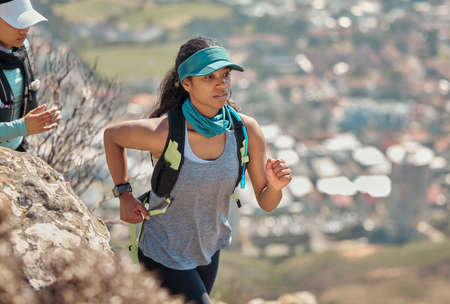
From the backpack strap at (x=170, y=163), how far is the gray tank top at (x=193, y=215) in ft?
0.07

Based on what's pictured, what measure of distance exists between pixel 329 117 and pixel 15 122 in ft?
216

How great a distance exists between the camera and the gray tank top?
6.13 feet

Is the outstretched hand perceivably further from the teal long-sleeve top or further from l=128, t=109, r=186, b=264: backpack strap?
l=128, t=109, r=186, b=264: backpack strap

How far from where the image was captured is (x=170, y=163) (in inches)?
72.9

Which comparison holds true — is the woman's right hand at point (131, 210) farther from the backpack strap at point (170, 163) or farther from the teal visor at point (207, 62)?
the teal visor at point (207, 62)

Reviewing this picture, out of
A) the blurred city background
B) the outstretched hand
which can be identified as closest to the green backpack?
the outstretched hand

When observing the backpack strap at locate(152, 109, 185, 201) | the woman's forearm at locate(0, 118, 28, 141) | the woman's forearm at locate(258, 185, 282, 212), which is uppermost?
the woman's forearm at locate(0, 118, 28, 141)

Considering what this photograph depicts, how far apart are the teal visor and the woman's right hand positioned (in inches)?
16.7

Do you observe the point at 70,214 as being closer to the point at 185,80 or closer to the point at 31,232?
the point at 31,232

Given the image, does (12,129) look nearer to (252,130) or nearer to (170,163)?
(170,163)

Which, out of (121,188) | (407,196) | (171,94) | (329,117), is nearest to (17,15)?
(171,94)

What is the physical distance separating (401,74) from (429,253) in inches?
1787

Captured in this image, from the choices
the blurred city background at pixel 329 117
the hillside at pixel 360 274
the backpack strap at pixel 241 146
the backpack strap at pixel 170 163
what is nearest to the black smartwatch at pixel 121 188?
the backpack strap at pixel 170 163

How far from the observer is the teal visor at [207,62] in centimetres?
187
